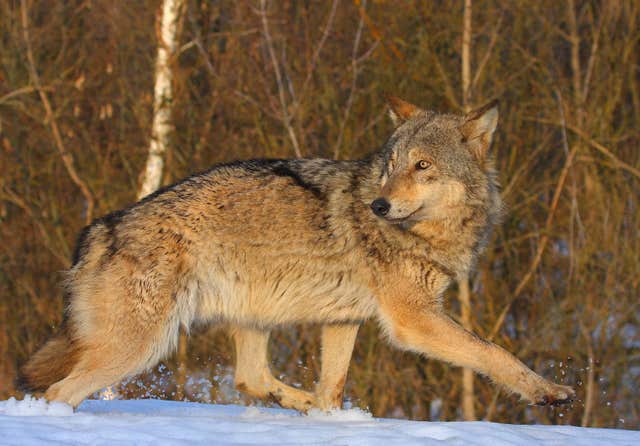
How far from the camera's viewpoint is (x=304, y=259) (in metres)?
4.95

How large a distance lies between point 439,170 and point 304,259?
87 cm

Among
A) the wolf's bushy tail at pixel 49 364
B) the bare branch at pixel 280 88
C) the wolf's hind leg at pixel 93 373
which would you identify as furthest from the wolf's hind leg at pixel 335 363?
the bare branch at pixel 280 88

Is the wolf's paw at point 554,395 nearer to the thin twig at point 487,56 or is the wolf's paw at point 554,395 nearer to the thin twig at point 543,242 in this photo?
the thin twig at point 543,242

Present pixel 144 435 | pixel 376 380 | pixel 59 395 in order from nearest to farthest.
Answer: pixel 144 435 → pixel 59 395 → pixel 376 380

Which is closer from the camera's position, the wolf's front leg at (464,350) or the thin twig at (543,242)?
the wolf's front leg at (464,350)

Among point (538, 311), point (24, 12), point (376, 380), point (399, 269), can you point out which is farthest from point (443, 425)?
point (24, 12)

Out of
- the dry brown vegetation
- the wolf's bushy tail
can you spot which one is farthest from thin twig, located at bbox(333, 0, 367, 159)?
the wolf's bushy tail

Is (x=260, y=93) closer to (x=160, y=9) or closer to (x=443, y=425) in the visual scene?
(x=160, y=9)

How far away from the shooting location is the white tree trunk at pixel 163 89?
10.0 m

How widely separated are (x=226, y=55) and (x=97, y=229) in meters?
5.98

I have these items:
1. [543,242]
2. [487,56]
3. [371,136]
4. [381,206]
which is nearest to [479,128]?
[381,206]

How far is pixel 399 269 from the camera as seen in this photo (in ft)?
16.0

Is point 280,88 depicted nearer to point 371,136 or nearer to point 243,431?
point 371,136

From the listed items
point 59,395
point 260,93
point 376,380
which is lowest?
point 376,380
